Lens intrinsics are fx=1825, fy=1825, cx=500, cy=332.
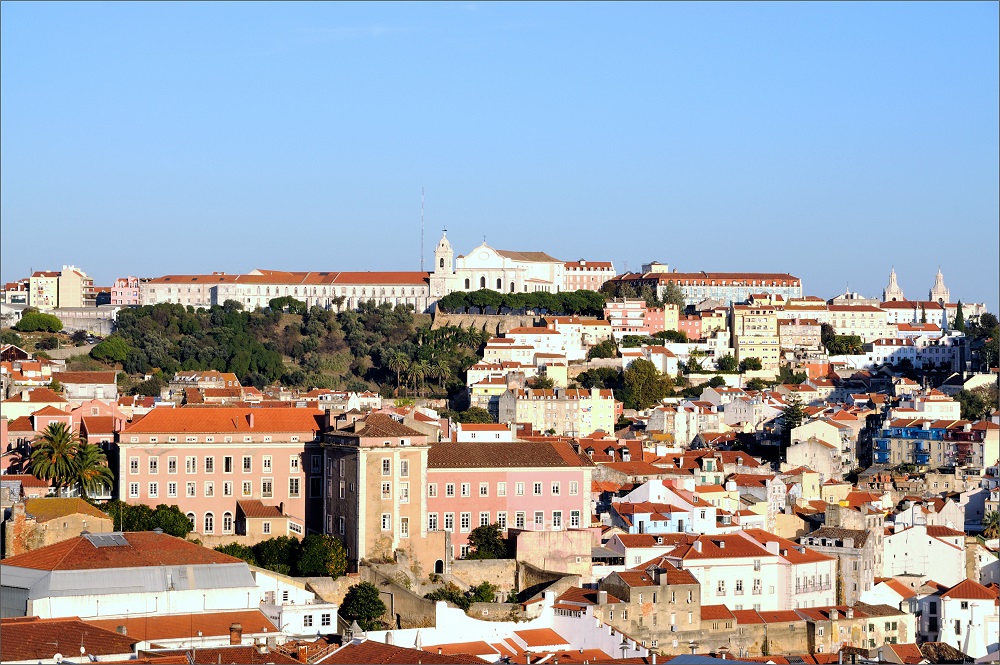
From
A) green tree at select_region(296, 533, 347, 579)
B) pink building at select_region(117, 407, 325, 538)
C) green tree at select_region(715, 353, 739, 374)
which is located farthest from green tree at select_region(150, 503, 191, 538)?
green tree at select_region(715, 353, 739, 374)

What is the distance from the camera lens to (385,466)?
117 ft

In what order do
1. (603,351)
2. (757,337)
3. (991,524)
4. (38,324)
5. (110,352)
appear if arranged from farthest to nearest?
(38,324) → (757,337) → (603,351) → (110,352) → (991,524)

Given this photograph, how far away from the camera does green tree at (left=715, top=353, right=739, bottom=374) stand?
3206 inches

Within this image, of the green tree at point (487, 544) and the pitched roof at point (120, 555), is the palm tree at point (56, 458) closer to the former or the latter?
the pitched roof at point (120, 555)

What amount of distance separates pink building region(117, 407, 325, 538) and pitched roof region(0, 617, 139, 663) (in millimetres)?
10942

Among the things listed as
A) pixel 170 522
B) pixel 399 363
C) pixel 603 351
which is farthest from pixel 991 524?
pixel 399 363

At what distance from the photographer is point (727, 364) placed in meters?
81.8

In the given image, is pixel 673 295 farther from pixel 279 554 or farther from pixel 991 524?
pixel 279 554

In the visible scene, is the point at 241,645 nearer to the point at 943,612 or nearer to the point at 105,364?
the point at 943,612

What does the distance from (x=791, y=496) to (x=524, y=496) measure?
1105 cm

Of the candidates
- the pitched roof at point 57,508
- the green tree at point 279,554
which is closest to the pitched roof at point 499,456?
the green tree at point 279,554

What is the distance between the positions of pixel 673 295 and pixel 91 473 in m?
58.0

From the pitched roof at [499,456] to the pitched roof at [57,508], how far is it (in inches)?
266

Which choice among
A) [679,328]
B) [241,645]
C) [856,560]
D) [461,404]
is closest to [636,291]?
[679,328]
